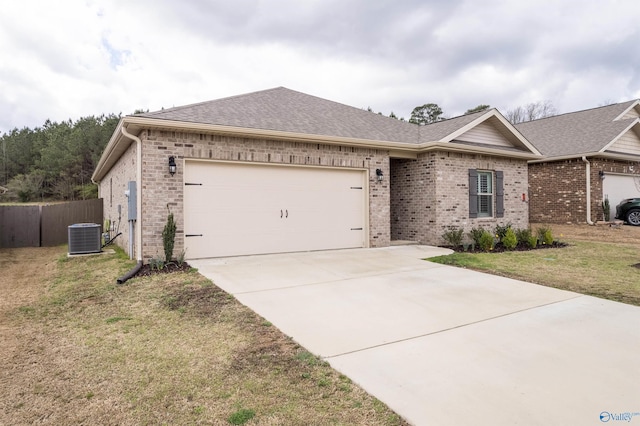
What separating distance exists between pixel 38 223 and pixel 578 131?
76.5 feet

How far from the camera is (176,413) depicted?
2.29 meters

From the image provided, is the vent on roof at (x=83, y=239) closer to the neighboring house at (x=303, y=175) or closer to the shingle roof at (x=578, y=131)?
the neighboring house at (x=303, y=175)

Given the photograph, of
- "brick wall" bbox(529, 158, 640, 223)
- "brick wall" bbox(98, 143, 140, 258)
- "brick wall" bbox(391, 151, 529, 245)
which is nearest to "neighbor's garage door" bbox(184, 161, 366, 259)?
"brick wall" bbox(98, 143, 140, 258)

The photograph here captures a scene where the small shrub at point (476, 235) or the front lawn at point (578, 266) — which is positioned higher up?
the small shrub at point (476, 235)

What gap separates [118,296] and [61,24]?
947cm

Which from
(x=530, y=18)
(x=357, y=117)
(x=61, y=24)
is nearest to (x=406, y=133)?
(x=357, y=117)

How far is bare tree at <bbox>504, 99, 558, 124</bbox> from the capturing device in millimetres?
40406

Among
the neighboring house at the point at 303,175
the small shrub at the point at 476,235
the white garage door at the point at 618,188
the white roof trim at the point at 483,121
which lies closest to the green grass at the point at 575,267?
the small shrub at the point at 476,235

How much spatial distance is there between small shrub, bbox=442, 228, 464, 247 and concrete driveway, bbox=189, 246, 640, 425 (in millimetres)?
3753

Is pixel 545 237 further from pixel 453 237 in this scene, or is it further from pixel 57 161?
pixel 57 161

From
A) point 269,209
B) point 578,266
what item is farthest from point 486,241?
point 269,209

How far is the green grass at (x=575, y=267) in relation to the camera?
5.56 metres

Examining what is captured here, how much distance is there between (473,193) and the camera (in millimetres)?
11016

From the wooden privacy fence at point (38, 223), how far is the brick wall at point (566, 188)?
19620 mm
